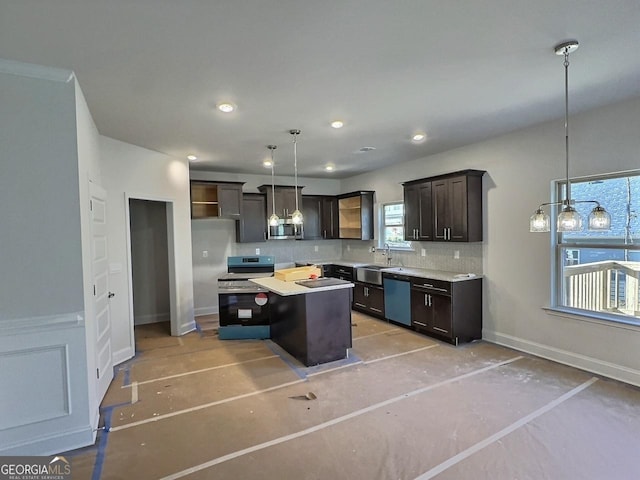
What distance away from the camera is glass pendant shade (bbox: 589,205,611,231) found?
90.1 inches

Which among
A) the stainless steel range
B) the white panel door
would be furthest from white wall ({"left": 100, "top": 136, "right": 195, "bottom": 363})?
the stainless steel range

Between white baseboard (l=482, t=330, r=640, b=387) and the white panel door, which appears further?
white baseboard (l=482, t=330, r=640, b=387)

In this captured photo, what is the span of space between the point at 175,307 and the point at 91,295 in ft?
7.47

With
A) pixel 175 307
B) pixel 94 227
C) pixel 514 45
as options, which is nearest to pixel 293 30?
pixel 514 45

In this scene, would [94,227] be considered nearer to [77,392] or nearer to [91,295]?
[91,295]

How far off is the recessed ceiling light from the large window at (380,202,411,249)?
391cm

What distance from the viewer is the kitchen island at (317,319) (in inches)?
151

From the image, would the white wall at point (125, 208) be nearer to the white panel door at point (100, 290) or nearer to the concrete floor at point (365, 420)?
the white panel door at point (100, 290)

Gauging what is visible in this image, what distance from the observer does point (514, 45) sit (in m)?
2.19

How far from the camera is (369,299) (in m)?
6.05

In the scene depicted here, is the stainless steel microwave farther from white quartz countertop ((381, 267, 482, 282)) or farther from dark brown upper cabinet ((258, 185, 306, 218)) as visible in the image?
white quartz countertop ((381, 267, 482, 282))

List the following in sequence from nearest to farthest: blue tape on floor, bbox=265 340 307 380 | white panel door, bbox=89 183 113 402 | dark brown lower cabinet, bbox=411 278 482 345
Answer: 1. white panel door, bbox=89 183 113 402
2. blue tape on floor, bbox=265 340 307 380
3. dark brown lower cabinet, bbox=411 278 482 345

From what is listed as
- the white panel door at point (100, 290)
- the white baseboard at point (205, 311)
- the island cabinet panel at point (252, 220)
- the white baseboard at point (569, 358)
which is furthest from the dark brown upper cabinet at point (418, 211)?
the white panel door at point (100, 290)

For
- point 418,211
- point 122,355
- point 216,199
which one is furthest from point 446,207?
point 122,355
